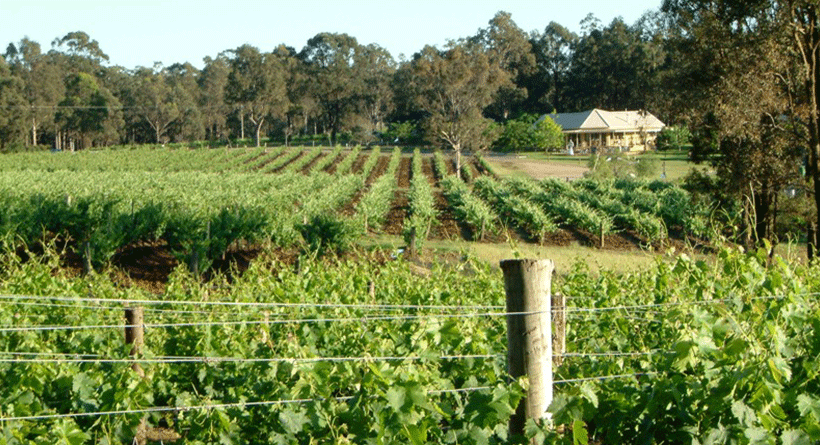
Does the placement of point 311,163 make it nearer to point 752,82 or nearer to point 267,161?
point 267,161

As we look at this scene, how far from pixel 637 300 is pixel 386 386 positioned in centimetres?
335

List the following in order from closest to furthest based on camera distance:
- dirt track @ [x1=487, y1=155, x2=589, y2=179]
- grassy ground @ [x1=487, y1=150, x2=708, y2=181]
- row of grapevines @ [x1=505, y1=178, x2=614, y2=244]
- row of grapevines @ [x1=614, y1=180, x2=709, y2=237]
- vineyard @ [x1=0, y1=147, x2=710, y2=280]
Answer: vineyard @ [x1=0, y1=147, x2=710, y2=280], row of grapevines @ [x1=505, y1=178, x2=614, y2=244], row of grapevines @ [x1=614, y1=180, x2=709, y2=237], dirt track @ [x1=487, y1=155, x2=589, y2=179], grassy ground @ [x1=487, y1=150, x2=708, y2=181]

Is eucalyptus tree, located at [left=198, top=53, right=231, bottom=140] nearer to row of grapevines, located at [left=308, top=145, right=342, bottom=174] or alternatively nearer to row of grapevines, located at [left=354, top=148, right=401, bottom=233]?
A: row of grapevines, located at [left=308, top=145, right=342, bottom=174]

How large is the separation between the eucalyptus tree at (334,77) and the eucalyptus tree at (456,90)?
3130cm

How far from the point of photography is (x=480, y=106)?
54.7 m

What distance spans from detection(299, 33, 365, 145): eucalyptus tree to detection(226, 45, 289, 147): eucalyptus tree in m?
5.21

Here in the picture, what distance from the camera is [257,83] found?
8169 cm

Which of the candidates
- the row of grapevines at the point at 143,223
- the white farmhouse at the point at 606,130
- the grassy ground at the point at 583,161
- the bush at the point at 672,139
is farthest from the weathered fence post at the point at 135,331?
the white farmhouse at the point at 606,130

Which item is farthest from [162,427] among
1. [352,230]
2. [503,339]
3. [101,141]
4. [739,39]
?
[101,141]

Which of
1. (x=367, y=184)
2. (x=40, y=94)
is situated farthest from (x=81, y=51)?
(x=367, y=184)

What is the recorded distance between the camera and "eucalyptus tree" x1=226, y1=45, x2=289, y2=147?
81.4 meters

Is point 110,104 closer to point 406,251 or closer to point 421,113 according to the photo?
point 421,113

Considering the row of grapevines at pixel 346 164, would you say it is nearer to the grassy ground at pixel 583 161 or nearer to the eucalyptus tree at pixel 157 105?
the grassy ground at pixel 583 161

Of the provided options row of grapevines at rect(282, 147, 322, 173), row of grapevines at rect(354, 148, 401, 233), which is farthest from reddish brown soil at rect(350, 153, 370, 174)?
row of grapevines at rect(354, 148, 401, 233)
